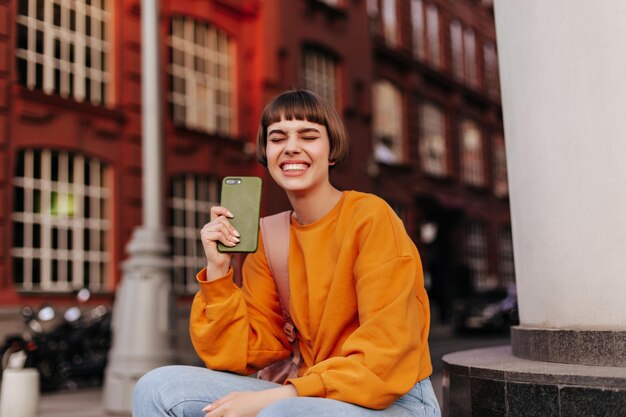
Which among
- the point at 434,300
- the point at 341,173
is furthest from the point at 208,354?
the point at 434,300

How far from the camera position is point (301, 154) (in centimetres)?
253

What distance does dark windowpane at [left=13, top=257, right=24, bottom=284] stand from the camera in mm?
12539

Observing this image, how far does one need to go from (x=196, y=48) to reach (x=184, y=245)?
181 inches

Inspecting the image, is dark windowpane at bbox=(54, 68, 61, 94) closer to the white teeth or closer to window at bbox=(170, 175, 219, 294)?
window at bbox=(170, 175, 219, 294)

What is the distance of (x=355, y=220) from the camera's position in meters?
2.39

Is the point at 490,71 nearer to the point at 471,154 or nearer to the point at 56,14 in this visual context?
the point at 471,154

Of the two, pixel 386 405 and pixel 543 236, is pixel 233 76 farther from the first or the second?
pixel 386 405

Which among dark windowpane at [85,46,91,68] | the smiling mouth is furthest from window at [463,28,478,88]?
the smiling mouth

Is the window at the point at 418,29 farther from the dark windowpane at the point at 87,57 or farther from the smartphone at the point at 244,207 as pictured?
the smartphone at the point at 244,207

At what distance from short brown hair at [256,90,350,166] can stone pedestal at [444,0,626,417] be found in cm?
117

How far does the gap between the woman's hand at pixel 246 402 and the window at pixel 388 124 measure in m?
20.0

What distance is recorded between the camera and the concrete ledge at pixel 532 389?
2.60 meters

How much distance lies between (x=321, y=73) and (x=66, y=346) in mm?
11971

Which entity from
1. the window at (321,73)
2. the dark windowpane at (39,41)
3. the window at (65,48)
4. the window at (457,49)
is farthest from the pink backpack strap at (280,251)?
the window at (457,49)
